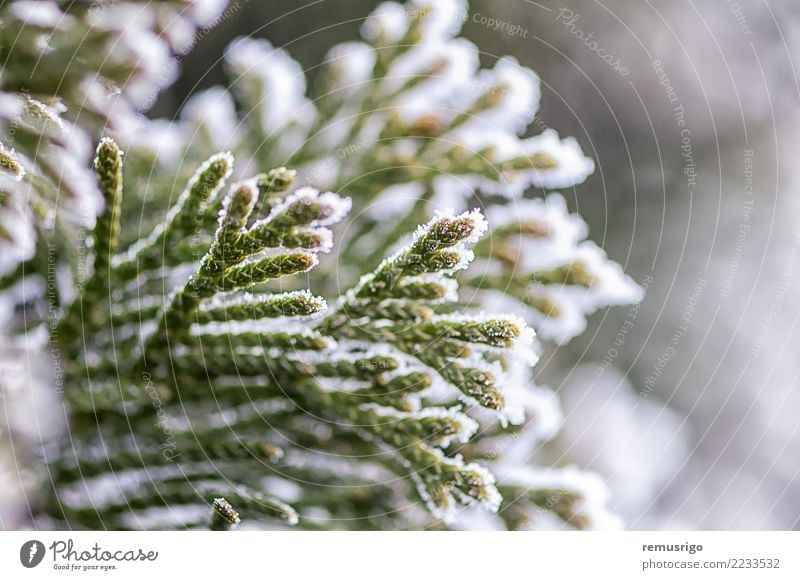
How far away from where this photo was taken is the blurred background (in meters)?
0.83

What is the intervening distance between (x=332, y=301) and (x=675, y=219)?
57 centimetres

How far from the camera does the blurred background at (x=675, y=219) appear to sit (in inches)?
32.6

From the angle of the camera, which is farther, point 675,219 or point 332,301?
point 675,219

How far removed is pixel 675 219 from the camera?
979 millimetres

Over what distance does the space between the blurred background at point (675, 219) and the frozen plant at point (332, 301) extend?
6 cm

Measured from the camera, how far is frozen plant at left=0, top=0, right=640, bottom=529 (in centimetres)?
54

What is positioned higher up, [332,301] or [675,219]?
[675,219]

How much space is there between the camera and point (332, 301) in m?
0.73

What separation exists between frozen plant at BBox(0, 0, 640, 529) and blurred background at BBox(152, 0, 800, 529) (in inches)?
2.4

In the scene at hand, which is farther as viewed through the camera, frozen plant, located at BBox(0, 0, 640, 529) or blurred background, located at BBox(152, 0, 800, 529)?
blurred background, located at BBox(152, 0, 800, 529)

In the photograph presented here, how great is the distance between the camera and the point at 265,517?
645 mm

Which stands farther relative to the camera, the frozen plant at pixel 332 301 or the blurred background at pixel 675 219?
the blurred background at pixel 675 219
